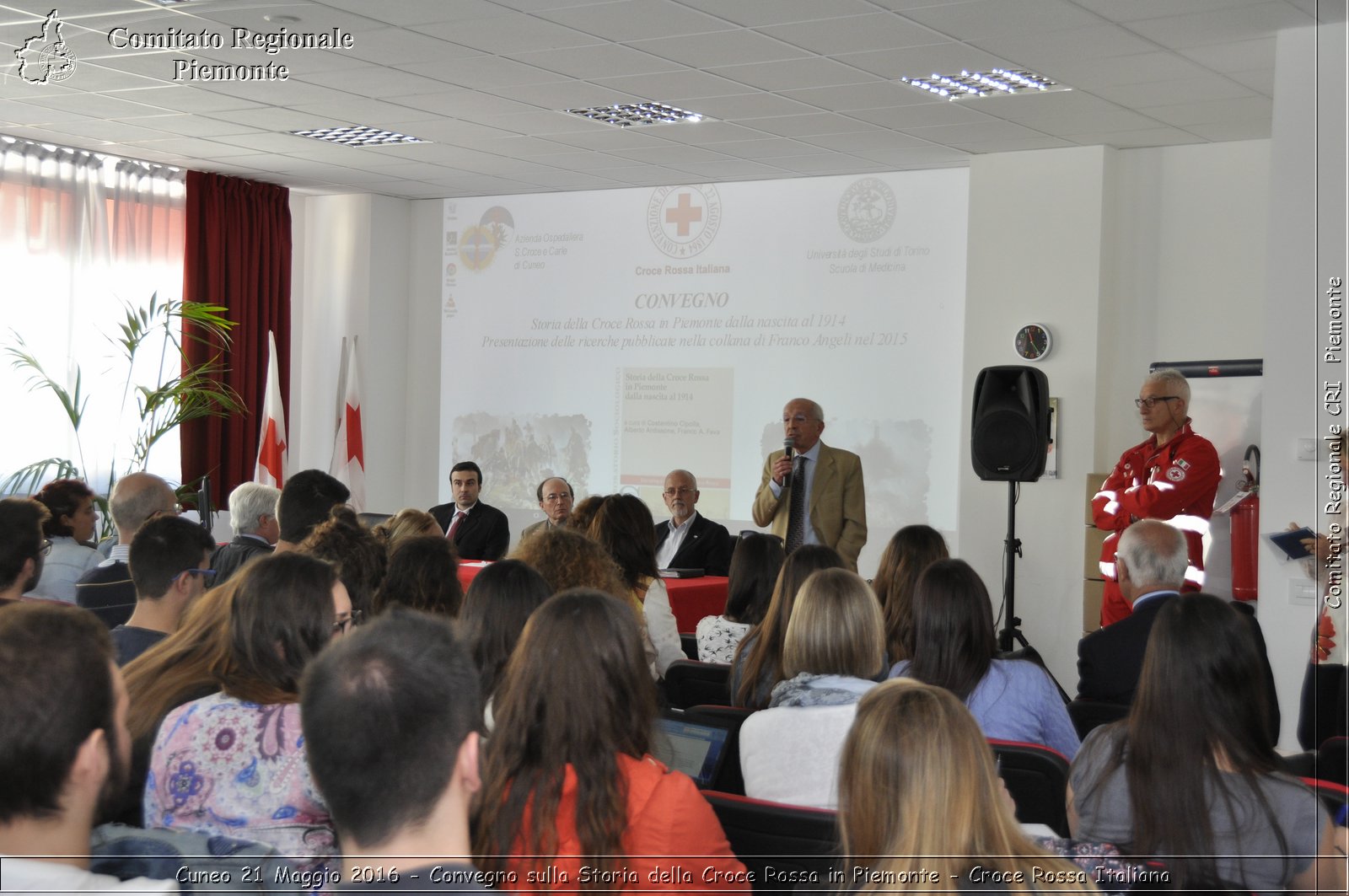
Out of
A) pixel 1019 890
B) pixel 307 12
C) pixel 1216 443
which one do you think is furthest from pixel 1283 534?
pixel 307 12

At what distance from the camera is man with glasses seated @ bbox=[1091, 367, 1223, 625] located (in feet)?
19.0

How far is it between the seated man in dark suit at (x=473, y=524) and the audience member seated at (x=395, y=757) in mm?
5966

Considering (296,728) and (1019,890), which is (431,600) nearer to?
(296,728)

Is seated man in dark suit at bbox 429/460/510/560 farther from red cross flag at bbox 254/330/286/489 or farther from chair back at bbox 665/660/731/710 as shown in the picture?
chair back at bbox 665/660/731/710

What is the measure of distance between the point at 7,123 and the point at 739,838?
7370mm

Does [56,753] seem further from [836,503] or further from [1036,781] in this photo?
[836,503]

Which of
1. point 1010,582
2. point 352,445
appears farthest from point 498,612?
point 352,445

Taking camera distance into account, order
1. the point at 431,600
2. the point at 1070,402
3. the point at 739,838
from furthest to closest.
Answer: the point at 1070,402, the point at 431,600, the point at 739,838

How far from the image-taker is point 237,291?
31.7ft

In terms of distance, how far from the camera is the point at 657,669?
4.18 meters

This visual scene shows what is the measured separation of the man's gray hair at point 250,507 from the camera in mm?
5047

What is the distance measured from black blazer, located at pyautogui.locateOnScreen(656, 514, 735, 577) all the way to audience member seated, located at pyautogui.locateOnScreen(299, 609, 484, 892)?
17.4 ft

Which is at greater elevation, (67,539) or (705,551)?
(67,539)

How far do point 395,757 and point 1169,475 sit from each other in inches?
205
